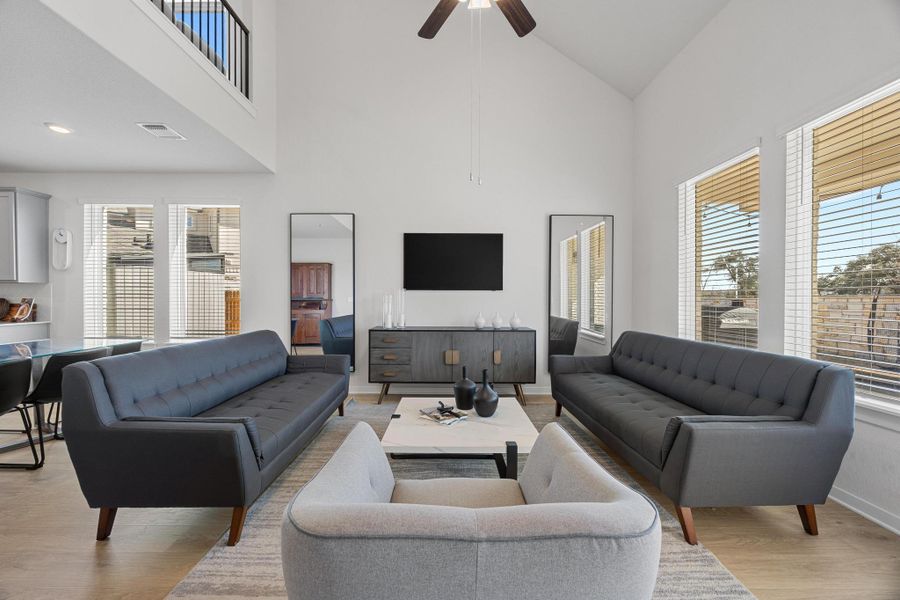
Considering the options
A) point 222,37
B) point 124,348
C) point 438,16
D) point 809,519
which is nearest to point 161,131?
point 222,37

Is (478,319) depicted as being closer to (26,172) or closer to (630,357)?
(630,357)

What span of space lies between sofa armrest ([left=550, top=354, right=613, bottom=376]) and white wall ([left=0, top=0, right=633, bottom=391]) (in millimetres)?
951

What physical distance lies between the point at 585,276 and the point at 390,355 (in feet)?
7.51

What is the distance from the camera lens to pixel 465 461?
287 centimetres

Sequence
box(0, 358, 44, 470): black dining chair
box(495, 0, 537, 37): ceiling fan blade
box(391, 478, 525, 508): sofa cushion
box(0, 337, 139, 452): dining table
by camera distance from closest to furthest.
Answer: box(391, 478, 525, 508): sofa cushion
box(495, 0, 537, 37): ceiling fan blade
box(0, 358, 44, 470): black dining chair
box(0, 337, 139, 452): dining table

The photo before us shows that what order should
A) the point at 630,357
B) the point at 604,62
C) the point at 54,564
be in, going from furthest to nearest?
the point at 604,62 < the point at 630,357 < the point at 54,564

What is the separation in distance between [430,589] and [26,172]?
629 cm

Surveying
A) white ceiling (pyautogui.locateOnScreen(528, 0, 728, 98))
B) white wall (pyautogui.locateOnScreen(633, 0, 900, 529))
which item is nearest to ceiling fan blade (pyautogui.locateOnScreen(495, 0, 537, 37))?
white wall (pyautogui.locateOnScreen(633, 0, 900, 529))

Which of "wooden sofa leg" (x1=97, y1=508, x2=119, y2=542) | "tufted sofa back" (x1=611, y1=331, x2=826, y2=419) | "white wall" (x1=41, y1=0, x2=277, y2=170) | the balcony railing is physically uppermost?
the balcony railing

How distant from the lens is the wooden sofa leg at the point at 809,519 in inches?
78.9

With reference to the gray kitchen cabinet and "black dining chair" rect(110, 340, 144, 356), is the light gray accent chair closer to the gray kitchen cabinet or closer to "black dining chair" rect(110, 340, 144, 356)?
"black dining chair" rect(110, 340, 144, 356)

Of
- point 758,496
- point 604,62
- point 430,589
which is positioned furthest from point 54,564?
point 604,62

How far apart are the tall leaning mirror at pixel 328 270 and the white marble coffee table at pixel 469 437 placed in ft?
7.05

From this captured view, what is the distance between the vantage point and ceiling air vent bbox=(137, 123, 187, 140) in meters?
3.38
